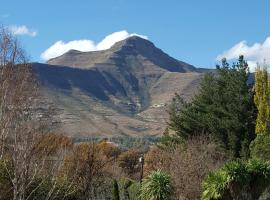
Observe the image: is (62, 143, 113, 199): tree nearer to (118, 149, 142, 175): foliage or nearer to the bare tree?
the bare tree

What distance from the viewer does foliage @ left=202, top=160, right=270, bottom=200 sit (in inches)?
1099

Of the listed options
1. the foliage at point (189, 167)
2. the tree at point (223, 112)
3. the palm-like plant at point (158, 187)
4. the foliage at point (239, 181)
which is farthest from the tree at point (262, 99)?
the foliage at point (239, 181)

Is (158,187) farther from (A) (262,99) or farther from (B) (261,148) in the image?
(A) (262,99)

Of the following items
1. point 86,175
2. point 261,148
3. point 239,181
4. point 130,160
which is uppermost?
point 261,148

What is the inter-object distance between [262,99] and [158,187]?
14.0m

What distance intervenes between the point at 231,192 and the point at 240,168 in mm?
1331

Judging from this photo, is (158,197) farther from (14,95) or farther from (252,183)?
(14,95)

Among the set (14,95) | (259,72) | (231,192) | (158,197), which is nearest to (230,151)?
(259,72)

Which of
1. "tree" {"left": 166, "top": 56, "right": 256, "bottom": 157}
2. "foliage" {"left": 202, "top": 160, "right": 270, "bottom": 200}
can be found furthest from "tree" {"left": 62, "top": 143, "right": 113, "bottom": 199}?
"tree" {"left": 166, "top": 56, "right": 256, "bottom": 157}

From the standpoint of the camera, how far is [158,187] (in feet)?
107

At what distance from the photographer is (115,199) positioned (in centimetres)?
3228

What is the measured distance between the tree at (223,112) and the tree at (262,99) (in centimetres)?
189

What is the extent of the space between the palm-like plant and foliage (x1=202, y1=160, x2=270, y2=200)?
4.17 meters

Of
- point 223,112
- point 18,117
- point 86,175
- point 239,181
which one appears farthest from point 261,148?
point 18,117
